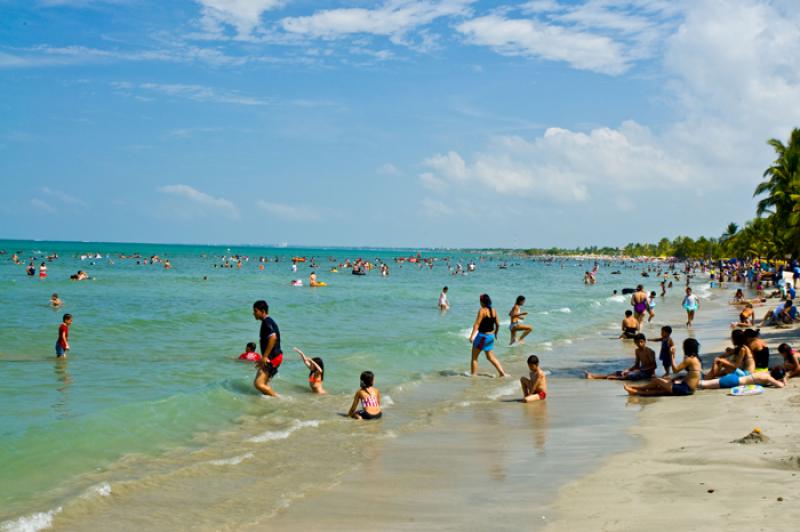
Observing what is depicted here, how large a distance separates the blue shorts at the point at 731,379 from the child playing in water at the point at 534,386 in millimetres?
2809

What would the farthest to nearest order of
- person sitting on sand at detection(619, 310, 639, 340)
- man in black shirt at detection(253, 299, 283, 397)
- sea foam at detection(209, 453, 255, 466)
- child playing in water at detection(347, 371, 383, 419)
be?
1. person sitting on sand at detection(619, 310, 639, 340)
2. man in black shirt at detection(253, 299, 283, 397)
3. child playing in water at detection(347, 371, 383, 419)
4. sea foam at detection(209, 453, 255, 466)

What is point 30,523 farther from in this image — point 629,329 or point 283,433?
point 629,329

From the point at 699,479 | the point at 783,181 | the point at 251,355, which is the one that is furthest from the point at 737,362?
the point at 783,181

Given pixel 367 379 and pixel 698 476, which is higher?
pixel 367 379

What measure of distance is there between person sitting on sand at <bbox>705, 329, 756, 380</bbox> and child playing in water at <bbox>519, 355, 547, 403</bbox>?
306cm

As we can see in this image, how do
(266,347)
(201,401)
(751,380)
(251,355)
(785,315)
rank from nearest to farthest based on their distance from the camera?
(266,347), (201,401), (751,380), (251,355), (785,315)

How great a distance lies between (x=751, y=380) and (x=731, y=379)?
0.28 meters

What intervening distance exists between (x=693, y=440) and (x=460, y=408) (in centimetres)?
387

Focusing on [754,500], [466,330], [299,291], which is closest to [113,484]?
[754,500]

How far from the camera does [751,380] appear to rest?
11.0 metres


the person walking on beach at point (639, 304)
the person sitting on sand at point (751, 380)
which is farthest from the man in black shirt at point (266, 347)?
the person walking on beach at point (639, 304)

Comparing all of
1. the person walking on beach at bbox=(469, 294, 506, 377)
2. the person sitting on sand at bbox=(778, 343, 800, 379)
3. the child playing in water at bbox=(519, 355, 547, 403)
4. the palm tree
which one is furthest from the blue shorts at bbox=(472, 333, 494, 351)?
the palm tree

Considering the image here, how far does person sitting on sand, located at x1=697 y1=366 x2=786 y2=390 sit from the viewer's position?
35.4ft

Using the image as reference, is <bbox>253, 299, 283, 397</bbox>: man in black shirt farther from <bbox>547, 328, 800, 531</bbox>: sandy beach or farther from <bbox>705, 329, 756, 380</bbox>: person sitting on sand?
<bbox>705, 329, 756, 380</bbox>: person sitting on sand
